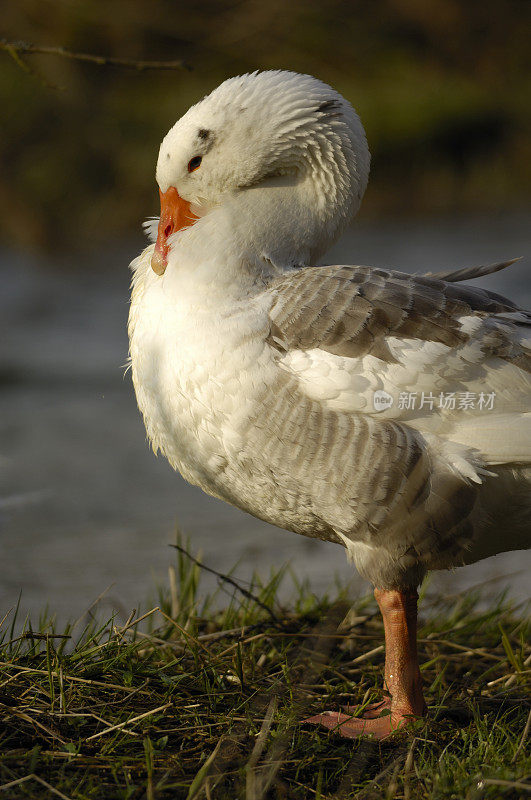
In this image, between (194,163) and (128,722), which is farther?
(194,163)

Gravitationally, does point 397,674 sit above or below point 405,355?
below

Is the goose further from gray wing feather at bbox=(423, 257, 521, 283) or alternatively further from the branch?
the branch

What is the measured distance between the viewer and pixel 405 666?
3480 millimetres

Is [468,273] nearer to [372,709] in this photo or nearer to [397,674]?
[397,674]

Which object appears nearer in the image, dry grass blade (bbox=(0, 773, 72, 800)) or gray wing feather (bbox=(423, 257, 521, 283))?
dry grass blade (bbox=(0, 773, 72, 800))

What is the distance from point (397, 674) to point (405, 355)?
1.11m

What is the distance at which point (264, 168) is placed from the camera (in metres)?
3.69

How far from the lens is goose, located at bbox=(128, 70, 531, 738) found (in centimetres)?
322

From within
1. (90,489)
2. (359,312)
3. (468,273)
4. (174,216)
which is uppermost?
(174,216)

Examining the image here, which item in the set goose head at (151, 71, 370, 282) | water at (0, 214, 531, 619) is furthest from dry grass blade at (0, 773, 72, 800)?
goose head at (151, 71, 370, 282)

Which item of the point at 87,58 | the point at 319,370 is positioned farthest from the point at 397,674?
the point at 87,58

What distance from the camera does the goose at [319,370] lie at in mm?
3225

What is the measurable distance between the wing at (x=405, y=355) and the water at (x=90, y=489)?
148cm

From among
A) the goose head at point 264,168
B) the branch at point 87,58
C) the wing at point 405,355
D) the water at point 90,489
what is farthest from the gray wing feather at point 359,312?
the water at point 90,489
